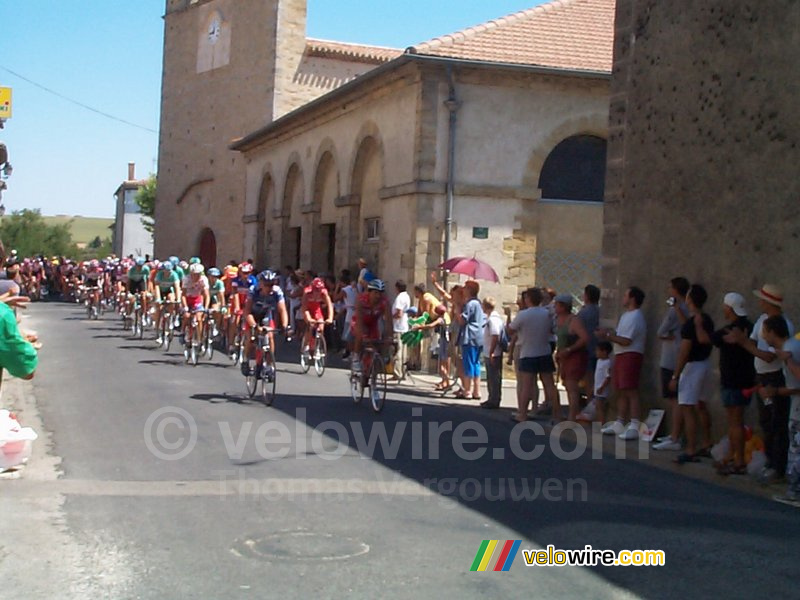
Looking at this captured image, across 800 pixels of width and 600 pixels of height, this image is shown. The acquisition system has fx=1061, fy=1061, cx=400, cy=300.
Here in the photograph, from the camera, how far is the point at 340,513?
7676 mm

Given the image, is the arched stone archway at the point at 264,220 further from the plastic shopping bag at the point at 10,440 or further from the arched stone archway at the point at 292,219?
the plastic shopping bag at the point at 10,440

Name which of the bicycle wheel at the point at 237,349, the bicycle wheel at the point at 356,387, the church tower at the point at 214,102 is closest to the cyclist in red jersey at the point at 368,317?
the bicycle wheel at the point at 356,387

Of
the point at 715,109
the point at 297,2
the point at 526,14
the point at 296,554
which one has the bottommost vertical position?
the point at 296,554

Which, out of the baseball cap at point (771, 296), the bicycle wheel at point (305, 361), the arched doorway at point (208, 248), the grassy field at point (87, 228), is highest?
the grassy field at point (87, 228)

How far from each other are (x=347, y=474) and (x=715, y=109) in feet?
19.6

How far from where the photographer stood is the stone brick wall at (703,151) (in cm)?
1076

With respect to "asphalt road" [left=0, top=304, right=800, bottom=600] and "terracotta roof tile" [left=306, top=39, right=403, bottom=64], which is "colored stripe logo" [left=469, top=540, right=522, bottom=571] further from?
"terracotta roof tile" [left=306, top=39, right=403, bottom=64]

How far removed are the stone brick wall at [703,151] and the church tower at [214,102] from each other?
87.2ft

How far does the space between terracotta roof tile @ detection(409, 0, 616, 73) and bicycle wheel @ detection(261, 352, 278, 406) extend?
9029mm

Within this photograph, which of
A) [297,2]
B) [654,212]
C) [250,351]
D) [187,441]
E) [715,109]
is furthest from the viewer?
[297,2]

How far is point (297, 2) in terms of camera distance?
39062 mm

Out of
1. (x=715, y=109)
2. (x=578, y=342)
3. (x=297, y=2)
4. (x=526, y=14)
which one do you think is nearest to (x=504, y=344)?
(x=578, y=342)

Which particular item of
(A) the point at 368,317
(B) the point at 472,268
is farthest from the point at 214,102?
(A) the point at 368,317

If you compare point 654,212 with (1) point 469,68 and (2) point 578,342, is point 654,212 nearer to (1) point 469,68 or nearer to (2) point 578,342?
(2) point 578,342
